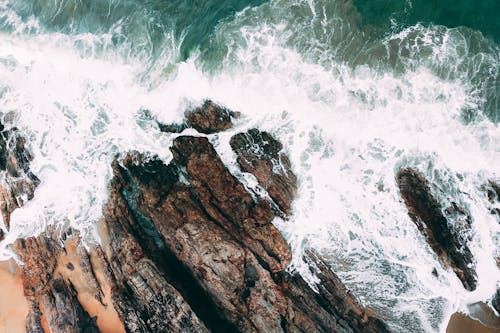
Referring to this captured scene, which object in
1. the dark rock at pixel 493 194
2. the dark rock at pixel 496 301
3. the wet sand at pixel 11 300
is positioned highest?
the dark rock at pixel 493 194

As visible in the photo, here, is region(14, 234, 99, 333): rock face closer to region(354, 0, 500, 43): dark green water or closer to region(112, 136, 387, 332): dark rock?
region(112, 136, 387, 332): dark rock

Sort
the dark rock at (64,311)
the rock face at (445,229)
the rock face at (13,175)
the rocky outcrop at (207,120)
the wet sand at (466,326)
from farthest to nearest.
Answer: the rocky outcrop at (207,120) < the rock face at (13,175) < the dark rock at (64,311) < the rock face at (445,229) < the wet sand at (466,326)

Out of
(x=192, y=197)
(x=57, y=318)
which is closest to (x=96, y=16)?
(x=192, y=197)

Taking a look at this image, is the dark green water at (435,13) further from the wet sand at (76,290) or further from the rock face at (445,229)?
the wet sand at (76,290)

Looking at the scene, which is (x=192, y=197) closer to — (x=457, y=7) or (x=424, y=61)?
(x=424, y=61)

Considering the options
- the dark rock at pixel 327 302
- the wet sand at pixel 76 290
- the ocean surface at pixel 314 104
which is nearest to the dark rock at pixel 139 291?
the wet sand at pixel 76 290

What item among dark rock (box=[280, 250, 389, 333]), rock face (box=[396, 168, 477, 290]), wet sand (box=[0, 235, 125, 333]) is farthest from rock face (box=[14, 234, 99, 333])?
rock face (box=[396, 168, 477, 290])
